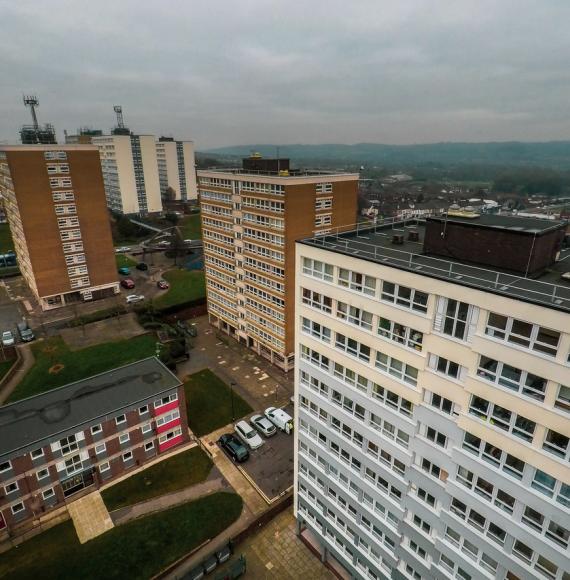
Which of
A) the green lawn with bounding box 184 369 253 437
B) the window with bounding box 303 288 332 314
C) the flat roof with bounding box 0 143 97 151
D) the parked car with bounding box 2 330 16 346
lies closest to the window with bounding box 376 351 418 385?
the window with bounding box 303 288 332 314

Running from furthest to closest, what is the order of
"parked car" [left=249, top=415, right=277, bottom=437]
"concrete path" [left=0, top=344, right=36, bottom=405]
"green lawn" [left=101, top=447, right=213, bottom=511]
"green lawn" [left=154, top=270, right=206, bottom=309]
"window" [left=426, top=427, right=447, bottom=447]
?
"green lawn" [left=154, top=270, right=206, bottom=309] < "concrete path" [left=0, top=344, right=36, bottom=405] < "parked car" [left=249, top=415, right=277, bottom=437] < "green lawn" [left=101, top=447, right=213, bottom=511] < "window" [left=426, top=427, right=447, bottom=447]

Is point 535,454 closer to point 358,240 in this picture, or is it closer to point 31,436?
point 358,240

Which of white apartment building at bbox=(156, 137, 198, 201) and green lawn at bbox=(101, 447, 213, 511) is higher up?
white apartment building at bbox=(156, 137, 198, 201)

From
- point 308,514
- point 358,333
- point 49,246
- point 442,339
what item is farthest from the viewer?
point 49,246

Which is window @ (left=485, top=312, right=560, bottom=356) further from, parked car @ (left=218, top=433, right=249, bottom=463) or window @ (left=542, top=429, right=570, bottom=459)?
parked car @ (left=218, top=433, right=249, bottom=463)

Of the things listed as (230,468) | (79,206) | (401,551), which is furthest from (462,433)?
(79,206)

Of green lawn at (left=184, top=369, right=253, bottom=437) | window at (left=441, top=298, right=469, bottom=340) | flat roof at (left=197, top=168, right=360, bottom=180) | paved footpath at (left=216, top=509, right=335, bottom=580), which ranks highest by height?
flat roof at (left=197, top=168, right=360, bottom=180)
